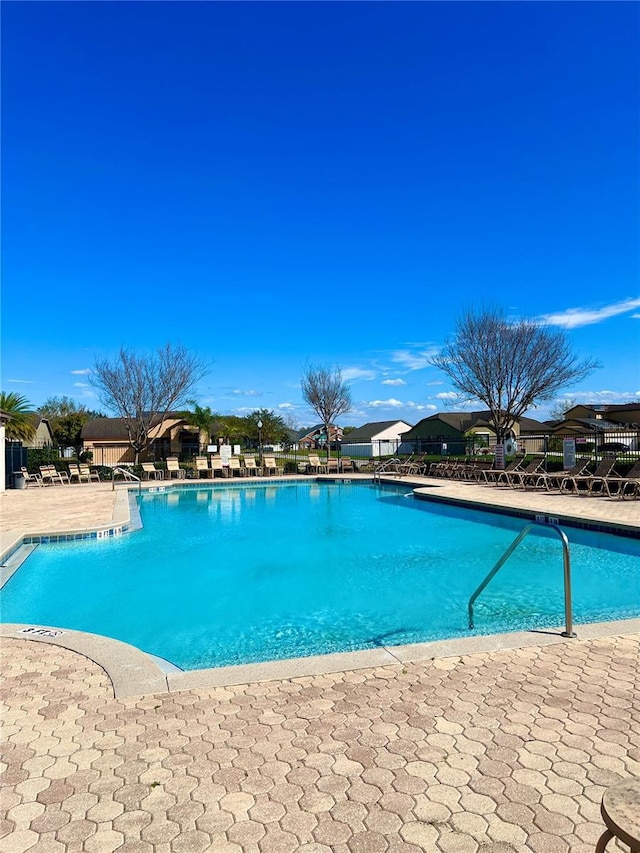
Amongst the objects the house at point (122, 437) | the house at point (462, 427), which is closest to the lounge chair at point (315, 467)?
the house at point (122, 437)

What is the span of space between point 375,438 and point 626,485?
146 feet

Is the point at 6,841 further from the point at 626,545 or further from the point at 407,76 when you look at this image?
the point at 407,76

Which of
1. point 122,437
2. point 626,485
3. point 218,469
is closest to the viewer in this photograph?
point 626,485

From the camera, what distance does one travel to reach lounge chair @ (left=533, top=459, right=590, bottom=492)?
1627cm

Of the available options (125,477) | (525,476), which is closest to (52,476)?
(125,477)

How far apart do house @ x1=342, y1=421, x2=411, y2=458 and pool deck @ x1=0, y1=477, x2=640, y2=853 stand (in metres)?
38.3

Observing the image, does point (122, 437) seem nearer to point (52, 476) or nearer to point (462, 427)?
point (52, 476)

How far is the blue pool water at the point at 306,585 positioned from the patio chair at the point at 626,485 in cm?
421

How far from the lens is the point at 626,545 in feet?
31.4

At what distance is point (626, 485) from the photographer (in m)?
14.5

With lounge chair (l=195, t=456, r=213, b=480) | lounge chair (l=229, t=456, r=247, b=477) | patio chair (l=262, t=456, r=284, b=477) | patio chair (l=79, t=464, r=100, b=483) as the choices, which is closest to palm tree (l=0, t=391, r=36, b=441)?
patio chair (l=79, t=464, r=100, b=483)

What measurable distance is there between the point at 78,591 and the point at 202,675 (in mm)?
4652

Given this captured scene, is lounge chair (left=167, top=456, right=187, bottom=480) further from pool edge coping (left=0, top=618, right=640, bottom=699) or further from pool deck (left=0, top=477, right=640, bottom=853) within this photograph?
pool deck (left=0, top=477, right=640, bottom=853)

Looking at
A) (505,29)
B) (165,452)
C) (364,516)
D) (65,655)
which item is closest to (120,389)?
(165,452)
